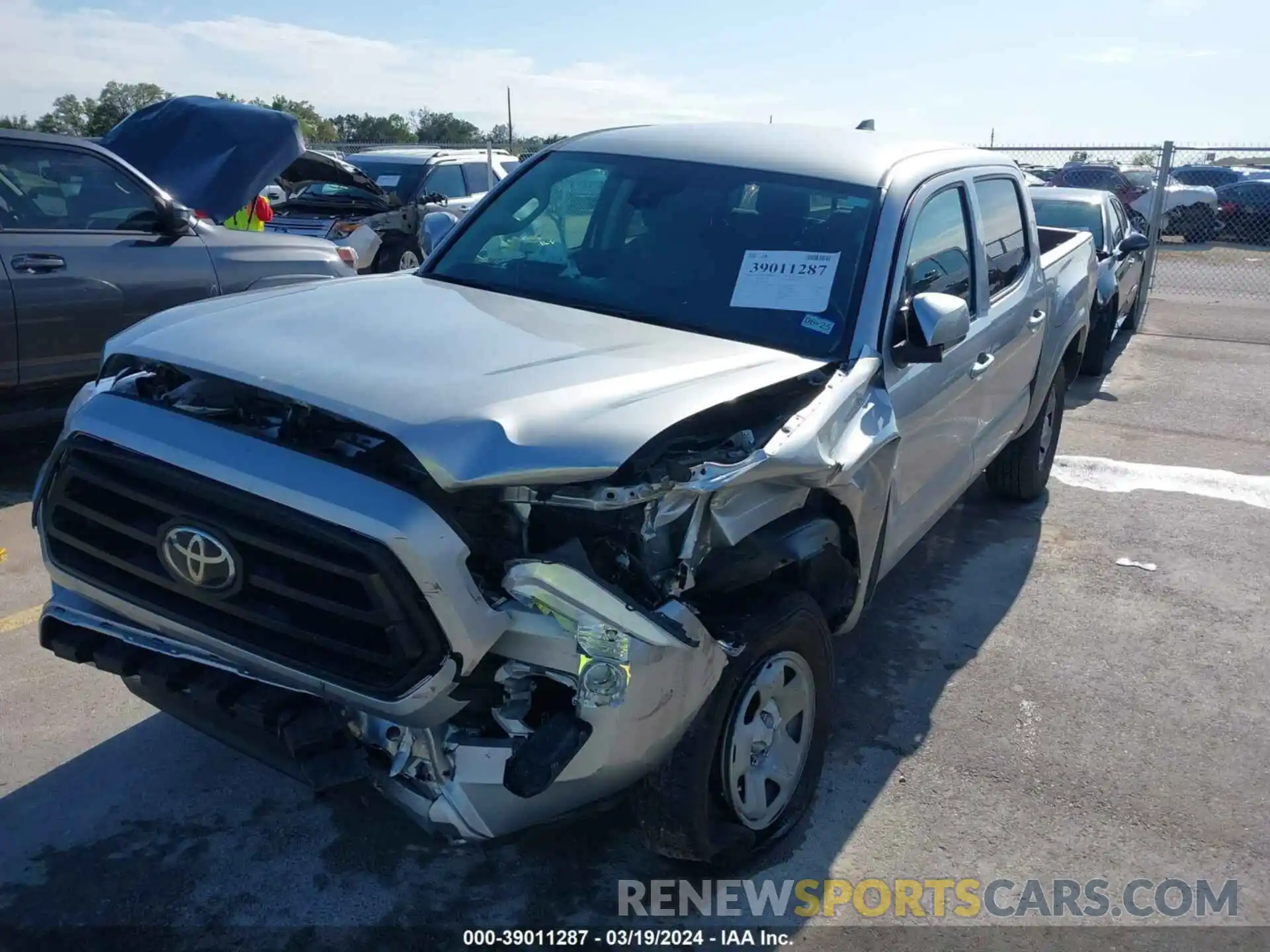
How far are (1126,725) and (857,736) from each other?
3.42 feet

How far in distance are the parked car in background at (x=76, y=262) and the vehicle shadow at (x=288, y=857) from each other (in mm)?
2915

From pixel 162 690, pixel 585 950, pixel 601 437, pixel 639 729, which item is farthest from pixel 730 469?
pixel 162 690

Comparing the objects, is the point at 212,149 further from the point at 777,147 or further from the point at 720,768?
the point at 720,768

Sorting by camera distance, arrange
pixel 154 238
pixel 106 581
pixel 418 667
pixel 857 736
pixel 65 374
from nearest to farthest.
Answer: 1. pixel 418 667
2. pixel 106 581
3. pixel 857 736
4. pixel 65 374
5. pixel 154 238

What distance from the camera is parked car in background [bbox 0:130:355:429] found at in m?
5.69

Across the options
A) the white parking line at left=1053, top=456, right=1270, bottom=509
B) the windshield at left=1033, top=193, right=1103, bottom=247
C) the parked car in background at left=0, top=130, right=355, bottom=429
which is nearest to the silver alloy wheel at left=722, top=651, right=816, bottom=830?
the white parking line at left=1053, top=456, right=1270, bottom=509

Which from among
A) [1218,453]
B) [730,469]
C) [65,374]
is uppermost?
[730,469]

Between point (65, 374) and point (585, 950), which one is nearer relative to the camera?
point (585, 950)

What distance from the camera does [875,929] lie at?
2.94 metres

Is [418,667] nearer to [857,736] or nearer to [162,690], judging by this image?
[162,690]

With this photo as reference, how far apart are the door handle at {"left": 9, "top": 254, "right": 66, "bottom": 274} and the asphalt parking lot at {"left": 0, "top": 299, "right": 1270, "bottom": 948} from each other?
1.27m

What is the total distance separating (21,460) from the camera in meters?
6.41

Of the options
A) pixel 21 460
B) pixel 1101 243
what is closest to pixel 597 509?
pixel 21 460

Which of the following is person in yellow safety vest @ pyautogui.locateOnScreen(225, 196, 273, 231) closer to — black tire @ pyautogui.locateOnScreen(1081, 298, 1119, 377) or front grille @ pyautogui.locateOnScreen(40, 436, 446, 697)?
front grille @ pyautogui.locateOnScreen(40, 436, 446, 697)
